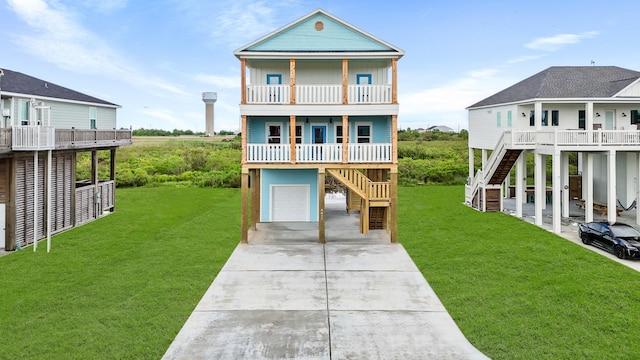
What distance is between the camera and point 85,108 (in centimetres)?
2603

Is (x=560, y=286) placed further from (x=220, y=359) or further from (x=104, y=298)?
(x=104, y=298)

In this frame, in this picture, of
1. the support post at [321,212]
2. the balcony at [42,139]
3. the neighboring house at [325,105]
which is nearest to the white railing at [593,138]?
the neighboring house at [325,105]

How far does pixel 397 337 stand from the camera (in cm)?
1061

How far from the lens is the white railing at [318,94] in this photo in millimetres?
20969

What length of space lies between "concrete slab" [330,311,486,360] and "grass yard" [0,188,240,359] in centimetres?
395

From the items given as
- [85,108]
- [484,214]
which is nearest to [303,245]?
[484,214]

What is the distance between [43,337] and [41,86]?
17787 millimetres

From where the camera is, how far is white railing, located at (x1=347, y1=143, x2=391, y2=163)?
2095 centimetres

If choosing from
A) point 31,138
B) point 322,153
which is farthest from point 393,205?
point 31,138

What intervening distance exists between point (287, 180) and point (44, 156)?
38.3 feet

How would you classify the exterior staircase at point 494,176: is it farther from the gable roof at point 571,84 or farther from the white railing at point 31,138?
the white railing at point 31,138

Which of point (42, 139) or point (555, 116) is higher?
point (555, 116)

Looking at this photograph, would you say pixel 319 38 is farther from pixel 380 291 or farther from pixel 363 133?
pixel 380 291

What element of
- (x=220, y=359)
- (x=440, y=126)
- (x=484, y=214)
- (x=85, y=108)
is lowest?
(x=220, y=359)
